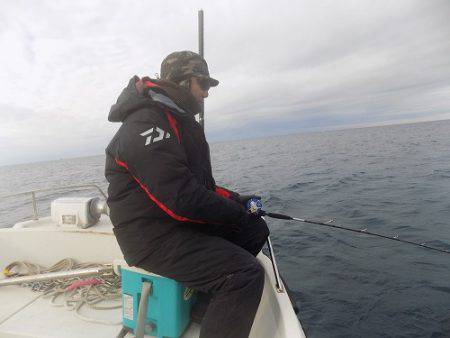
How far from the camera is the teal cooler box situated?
2113mm

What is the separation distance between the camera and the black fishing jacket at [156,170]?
5.66 ft

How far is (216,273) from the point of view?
1877mm

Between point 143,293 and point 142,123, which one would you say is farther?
point 143,293

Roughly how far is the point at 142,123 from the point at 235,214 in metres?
0.89

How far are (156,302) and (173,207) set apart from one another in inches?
35.8

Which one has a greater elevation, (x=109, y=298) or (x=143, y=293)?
(x=143, y=293)

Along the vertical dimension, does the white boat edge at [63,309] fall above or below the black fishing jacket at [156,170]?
below

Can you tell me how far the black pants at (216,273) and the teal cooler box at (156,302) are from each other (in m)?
0.20

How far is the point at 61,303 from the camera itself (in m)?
2.97

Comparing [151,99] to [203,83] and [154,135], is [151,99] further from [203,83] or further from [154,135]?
[203,83]

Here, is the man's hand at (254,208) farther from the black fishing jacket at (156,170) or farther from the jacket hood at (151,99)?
the jacket hood at (151,99)

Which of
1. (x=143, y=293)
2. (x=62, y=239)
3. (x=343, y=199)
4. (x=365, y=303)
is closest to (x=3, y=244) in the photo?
(x=62, y=239)

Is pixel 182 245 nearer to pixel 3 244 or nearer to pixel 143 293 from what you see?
pixel 143 293

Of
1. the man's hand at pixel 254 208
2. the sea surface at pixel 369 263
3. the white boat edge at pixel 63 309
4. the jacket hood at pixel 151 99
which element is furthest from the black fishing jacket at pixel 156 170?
the sea surface at pixel 369 263
